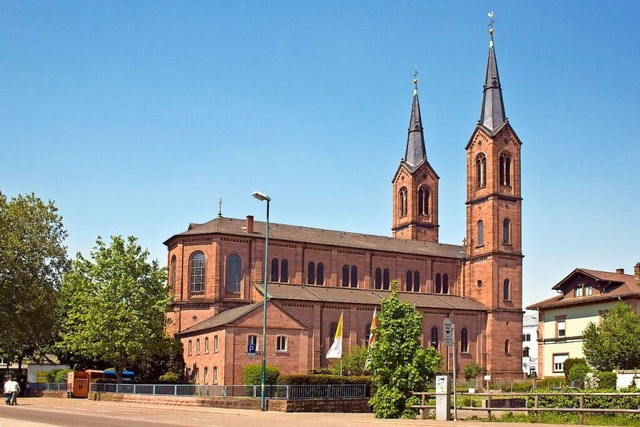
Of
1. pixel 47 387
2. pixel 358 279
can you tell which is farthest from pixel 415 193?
pixel 47 387

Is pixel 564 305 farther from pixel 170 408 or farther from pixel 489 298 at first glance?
pixel 170 408

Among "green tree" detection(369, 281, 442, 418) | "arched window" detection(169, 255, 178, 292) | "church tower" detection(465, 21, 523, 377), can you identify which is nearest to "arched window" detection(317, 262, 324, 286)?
"arched window" detection(169, 255, 178, 292)

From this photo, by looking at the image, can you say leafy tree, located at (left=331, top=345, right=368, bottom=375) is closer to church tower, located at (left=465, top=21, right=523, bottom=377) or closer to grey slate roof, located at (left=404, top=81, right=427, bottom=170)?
church tower, located at (left=465, top=21, right=523, bottom=377)

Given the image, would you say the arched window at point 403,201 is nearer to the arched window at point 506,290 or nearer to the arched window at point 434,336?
the arched window at point 506,290

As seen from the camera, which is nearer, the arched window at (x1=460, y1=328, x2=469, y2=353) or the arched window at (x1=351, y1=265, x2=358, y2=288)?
the arched window at (x1=351, y1=265, x2=358, y2=288)

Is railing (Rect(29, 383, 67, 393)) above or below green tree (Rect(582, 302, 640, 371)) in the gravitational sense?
below

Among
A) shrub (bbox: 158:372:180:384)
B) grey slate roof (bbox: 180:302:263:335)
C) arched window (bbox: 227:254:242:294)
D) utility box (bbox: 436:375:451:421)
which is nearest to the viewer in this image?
utility box (bbox: 436:375:451:421)

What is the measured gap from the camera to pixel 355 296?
270 feet

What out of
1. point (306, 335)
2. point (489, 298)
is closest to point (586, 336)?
point (306, 335)

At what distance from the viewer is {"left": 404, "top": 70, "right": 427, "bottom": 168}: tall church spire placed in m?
107

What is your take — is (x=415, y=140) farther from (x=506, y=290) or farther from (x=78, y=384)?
(x=78, y=384)

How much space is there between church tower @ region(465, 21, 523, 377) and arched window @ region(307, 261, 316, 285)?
19.2 m

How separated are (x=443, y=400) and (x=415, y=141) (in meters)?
78.9

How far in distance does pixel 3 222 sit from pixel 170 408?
29659 mm
